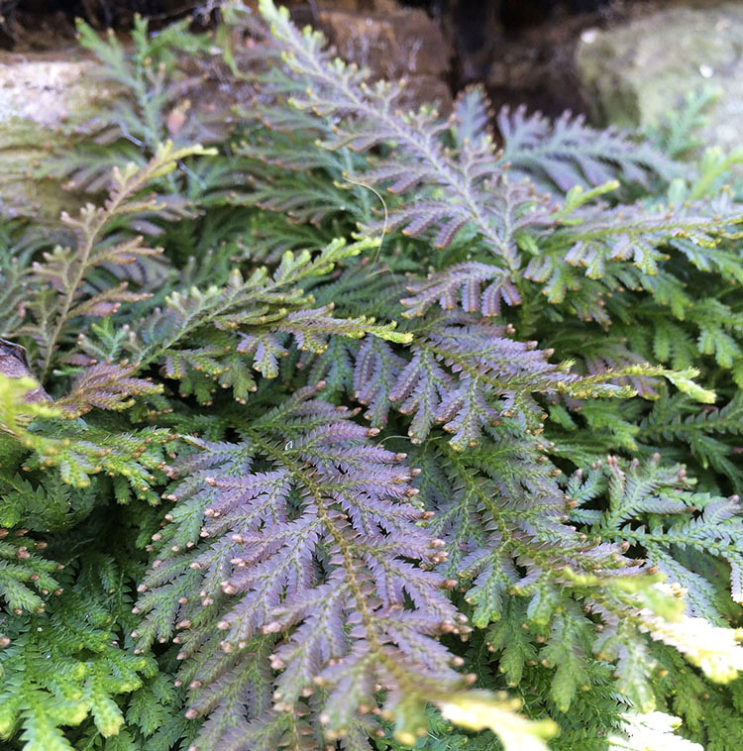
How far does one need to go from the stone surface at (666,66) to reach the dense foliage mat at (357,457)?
0.70 meters

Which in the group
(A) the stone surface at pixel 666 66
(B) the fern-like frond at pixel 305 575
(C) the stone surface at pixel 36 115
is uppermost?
(A) the stone surface at pixel 666 66

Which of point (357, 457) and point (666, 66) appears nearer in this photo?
point (357, 457)

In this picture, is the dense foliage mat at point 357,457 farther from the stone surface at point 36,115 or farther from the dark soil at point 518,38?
the dark soil at point 518,38

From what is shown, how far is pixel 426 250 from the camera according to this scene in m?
1.74

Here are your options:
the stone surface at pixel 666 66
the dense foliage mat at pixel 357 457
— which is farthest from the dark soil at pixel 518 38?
the dense foliage mat at pixel 357 457

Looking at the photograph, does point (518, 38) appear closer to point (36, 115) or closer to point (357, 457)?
point (36, 115)

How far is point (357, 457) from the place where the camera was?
1.22 m

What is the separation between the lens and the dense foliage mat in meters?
1.01

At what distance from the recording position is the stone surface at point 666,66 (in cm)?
227

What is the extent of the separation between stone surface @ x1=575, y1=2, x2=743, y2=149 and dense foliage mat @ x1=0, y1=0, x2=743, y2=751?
697mm

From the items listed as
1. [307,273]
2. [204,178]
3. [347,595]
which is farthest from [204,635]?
[204,178]

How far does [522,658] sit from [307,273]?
0.83 m

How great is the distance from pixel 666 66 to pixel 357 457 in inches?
82.3

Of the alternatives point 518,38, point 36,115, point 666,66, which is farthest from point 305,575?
point 518,38
